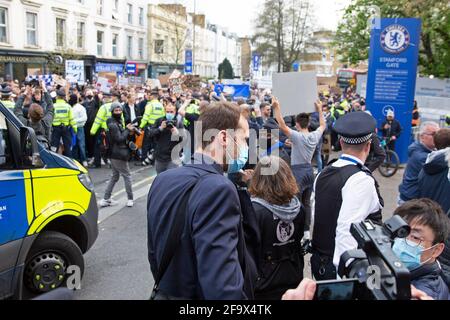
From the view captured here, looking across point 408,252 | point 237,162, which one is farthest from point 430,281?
point 237,162

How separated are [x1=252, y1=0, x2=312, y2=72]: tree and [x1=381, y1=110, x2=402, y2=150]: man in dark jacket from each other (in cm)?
2837

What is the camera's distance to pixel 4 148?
154 inches

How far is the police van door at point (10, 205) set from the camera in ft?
12.4

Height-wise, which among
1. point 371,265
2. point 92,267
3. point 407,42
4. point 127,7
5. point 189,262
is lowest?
point 92,267

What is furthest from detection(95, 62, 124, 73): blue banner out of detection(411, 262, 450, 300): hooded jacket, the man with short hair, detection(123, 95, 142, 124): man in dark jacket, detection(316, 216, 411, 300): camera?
detection(316, 216, 411, 300): camera

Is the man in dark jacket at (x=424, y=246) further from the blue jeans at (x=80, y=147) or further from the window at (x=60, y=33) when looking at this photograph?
the window at (x=60, y=33)

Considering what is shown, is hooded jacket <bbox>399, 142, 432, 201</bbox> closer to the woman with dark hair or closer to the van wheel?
the woman with dark hair

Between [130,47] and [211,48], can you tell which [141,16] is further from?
[211,48]

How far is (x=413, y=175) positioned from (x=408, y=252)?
9.03 feet
